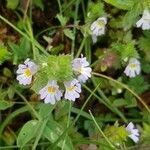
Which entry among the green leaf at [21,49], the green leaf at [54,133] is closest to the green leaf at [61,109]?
the green leaf at [54,133]

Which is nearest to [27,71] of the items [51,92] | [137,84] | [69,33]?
[51,92]

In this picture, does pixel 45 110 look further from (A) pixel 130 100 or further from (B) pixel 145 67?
(B) pixel 145 67

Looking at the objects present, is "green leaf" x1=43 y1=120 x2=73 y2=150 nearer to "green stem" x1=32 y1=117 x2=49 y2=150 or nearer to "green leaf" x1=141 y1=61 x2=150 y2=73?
"green stem" x1=32 y1=117 x2=49 y2=150

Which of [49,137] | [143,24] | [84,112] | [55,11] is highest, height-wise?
[55,11]

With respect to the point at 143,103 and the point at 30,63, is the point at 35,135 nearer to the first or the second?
the point at 30,63

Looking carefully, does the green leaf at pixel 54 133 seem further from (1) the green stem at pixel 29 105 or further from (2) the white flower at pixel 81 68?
(2) the white flower at pixel 81 68

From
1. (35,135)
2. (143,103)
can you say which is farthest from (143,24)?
(35,135)

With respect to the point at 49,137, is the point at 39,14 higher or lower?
higher
